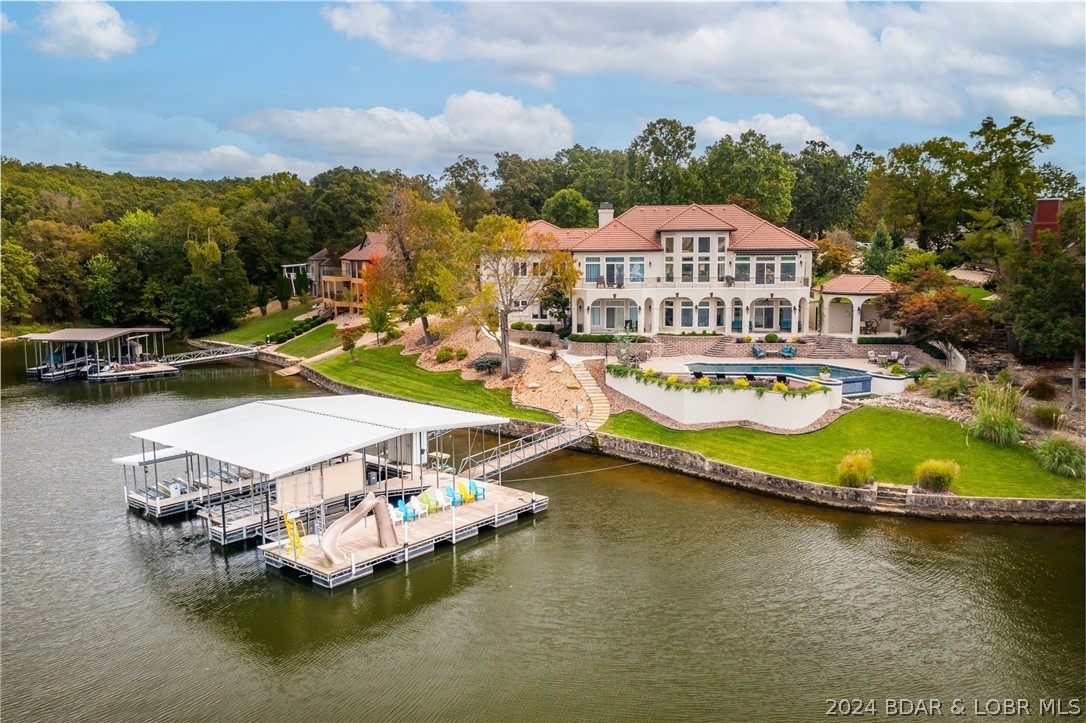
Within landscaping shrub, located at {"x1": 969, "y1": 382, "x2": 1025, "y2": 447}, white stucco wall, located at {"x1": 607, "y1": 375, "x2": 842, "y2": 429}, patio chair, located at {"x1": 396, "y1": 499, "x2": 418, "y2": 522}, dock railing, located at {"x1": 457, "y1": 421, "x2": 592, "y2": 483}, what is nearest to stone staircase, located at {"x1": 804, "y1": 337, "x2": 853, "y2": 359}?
white stucco wall, located at {"x1": 607, "y1": 375, "x2": 842, "y2": 429}

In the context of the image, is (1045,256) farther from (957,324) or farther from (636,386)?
(636,386)

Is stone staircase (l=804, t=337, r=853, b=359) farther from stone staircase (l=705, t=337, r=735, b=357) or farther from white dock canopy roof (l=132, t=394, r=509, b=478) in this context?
white dock canopy roof (l=132, t=394, r=509, b=478)

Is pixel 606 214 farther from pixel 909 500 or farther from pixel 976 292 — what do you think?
pixel 909 500

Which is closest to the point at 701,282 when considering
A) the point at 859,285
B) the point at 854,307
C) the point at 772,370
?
the point at 854,307

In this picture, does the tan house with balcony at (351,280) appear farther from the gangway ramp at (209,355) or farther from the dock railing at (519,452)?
the dock railing at (519,452)

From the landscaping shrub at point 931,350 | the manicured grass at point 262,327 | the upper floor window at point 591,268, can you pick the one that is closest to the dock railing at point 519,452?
the upper floor window at point 591,268

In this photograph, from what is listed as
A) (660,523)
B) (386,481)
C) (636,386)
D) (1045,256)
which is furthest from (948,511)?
(386,481)
